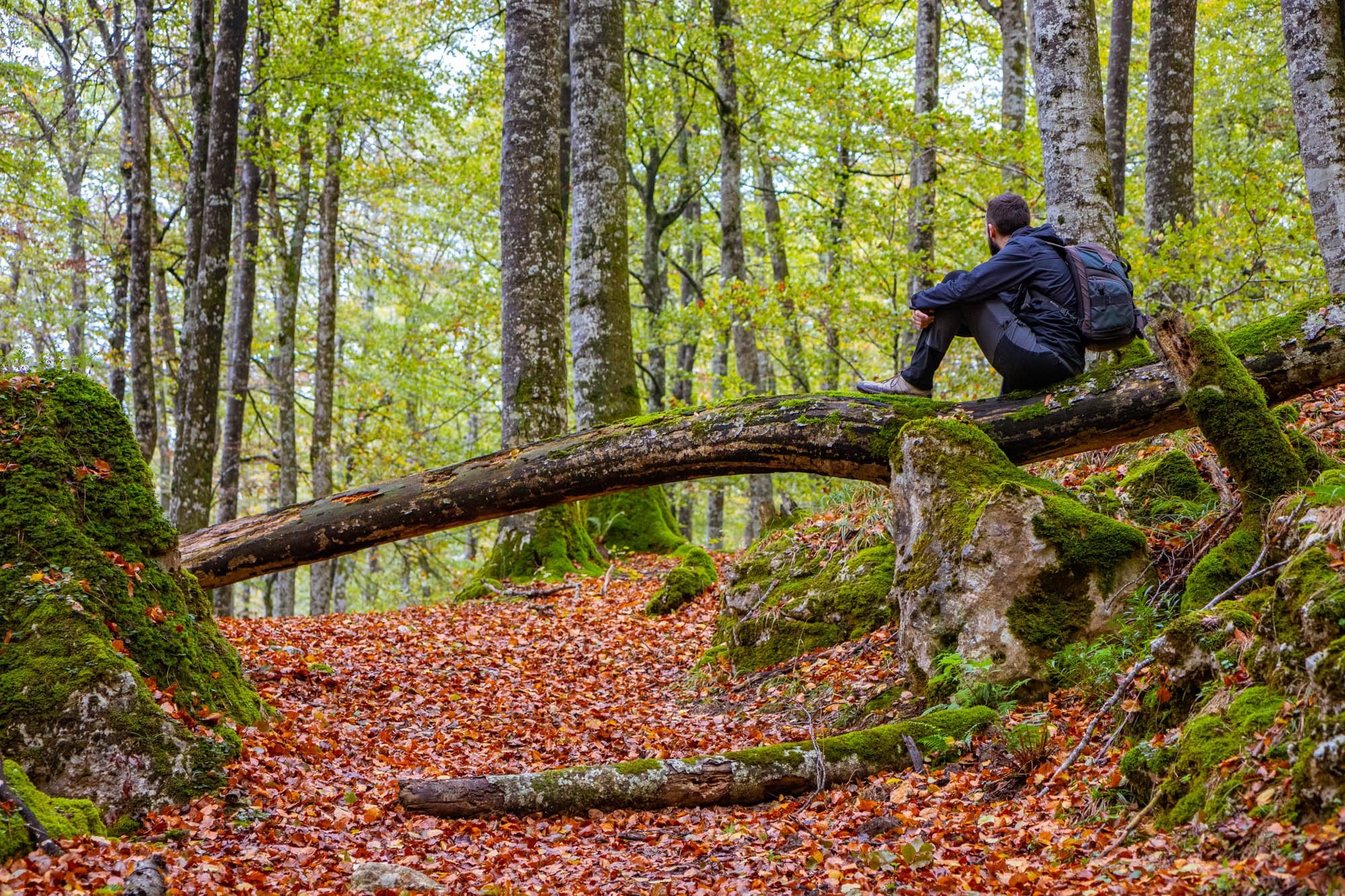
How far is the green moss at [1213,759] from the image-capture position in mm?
3156

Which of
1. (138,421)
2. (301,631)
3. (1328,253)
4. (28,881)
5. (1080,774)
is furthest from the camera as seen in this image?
(138,421)

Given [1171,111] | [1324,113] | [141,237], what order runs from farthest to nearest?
1. [1171,111]
2. [141,237]
3. [1324,113]

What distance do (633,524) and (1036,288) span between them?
770 centimetres

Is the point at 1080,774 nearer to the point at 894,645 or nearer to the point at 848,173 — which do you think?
the point at 894,645

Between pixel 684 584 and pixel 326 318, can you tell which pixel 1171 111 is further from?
pixel 326 318

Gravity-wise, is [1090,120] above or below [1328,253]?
above

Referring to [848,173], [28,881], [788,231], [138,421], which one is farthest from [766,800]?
[788,231]

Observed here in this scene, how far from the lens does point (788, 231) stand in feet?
60.0

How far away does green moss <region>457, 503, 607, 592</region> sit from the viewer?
36.7 ft

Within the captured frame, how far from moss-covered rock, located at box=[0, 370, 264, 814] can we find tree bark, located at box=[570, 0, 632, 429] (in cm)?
660

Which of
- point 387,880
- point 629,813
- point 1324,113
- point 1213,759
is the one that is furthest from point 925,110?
point 387,880

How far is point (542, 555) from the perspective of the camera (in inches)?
447

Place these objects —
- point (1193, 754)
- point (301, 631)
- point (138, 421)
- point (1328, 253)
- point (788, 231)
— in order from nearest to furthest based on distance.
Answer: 1. point (1193, 754)
2. point (1328, 253)
3. point (301, 631)
4. point (138, 421)
5. point (788, 231)

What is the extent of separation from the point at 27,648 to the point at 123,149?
1209 cm
